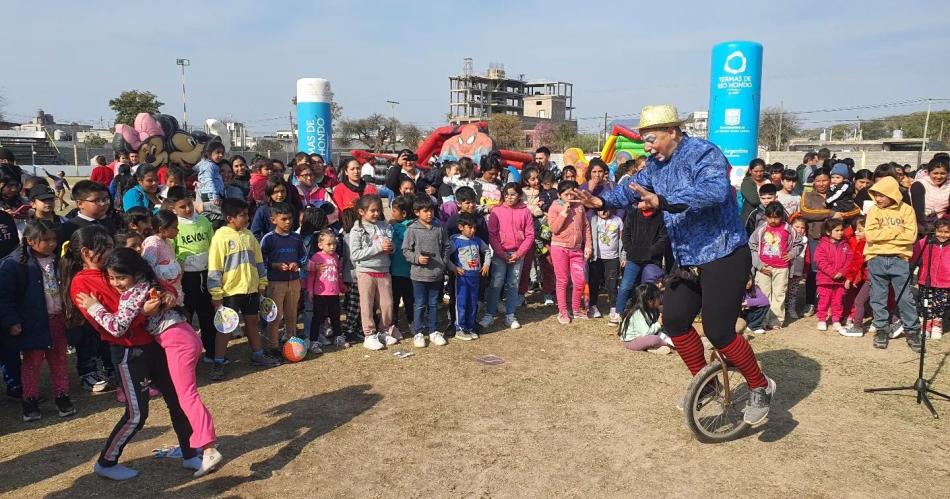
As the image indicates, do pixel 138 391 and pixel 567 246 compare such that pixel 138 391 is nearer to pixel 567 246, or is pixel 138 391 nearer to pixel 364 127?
pixel 567 246

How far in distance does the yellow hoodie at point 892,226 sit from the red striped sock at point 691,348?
343 centimetres

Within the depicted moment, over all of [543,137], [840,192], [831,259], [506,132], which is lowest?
[831,259]

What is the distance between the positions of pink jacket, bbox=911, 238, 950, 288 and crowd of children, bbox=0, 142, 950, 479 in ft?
0.05

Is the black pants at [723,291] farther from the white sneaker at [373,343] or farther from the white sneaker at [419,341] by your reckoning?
the white sneaker at [373,343]

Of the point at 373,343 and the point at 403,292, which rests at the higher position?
the point at 403,292

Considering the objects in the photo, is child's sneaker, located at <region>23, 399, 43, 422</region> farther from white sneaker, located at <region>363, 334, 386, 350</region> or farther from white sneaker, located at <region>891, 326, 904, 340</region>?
white sneaker, located at <region>891, 326, 904, 340</region>

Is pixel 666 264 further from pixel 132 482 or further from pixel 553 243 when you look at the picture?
pixel 132 482

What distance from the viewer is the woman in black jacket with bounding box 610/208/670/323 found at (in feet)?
21.4

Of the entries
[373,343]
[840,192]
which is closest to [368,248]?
[373,343]

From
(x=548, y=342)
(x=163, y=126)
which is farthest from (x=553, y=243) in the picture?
(x=163, y=126)

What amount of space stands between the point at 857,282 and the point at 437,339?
466 centimetres

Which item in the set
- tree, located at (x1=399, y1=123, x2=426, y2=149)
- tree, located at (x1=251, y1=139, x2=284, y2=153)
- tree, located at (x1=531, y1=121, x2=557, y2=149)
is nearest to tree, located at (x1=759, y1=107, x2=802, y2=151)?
tree, located at (x1=531, y1=121, x2=557, y2=149)

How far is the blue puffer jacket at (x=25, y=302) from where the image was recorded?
4270mm

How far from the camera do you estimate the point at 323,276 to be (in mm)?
5930
